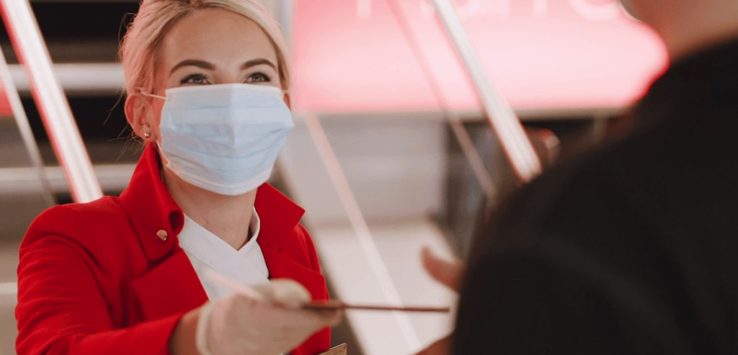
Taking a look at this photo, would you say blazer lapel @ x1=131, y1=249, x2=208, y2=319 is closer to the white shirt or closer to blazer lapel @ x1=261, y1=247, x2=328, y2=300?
the white shirt

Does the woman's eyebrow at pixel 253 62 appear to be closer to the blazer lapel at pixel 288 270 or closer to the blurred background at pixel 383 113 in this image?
the blazer lapel at pixel 288 270

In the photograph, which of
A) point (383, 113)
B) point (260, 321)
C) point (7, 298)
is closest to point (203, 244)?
point (260, 321)

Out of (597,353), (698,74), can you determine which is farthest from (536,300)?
(698,74)

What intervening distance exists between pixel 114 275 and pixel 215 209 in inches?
8.9

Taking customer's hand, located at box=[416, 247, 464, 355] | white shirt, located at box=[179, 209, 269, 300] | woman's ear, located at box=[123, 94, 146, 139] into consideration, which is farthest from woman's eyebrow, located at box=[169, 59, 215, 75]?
customer's hand, located at box=[416, 247, 464, 355]

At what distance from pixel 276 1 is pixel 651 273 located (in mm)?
3629

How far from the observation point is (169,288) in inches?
57.7

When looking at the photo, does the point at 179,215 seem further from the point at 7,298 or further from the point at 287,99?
the point at 7,298

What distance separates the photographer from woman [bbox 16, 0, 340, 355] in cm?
135

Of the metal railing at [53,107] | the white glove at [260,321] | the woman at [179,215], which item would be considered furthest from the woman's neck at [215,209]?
the metal railing at [53,107]

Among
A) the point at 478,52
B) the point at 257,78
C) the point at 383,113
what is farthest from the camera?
the point at 478,52

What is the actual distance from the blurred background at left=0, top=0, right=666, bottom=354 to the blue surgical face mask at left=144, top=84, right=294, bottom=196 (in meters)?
1.43

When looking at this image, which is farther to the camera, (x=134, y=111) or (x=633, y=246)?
(x=134, y=111)

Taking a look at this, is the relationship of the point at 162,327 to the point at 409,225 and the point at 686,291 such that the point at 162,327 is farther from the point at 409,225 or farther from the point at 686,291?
the point at 409,225
